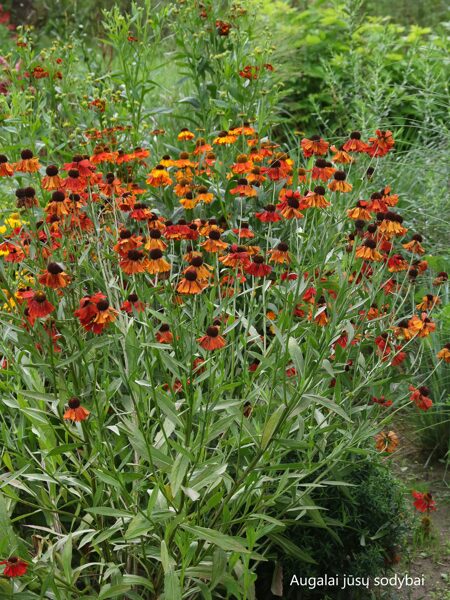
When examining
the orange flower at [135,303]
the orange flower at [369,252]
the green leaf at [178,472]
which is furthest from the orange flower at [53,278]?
the orange flower at [369,252]

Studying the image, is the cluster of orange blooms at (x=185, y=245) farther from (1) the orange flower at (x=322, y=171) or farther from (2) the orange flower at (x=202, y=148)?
(2) the orange flower at (x=202, y=148)

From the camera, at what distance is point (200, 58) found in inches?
161

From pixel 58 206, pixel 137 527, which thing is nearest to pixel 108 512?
pixel 137 527

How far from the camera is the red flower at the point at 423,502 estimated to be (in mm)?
2772

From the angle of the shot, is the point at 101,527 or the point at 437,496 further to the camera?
the point at 437,496

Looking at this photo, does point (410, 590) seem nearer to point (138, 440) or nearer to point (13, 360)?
point (138, 440)

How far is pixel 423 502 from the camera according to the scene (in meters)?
2.78

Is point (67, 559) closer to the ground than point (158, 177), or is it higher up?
closer to the ground

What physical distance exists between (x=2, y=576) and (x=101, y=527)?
0.30 meters

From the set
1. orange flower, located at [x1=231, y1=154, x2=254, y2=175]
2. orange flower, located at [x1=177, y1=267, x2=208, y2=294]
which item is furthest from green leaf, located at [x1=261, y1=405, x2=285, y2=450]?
orange flower, located at [x1=231, y1=154, x2=254, y2=175]

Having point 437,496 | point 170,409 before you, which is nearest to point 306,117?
point 437,496

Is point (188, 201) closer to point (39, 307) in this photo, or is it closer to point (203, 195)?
point (203, 195)

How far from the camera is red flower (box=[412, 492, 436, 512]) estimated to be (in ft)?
9.09

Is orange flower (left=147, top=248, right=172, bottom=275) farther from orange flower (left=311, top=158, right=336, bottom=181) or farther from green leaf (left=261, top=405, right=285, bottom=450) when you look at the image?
orange flower (left=311, top=158, right=336, bottom=181)
